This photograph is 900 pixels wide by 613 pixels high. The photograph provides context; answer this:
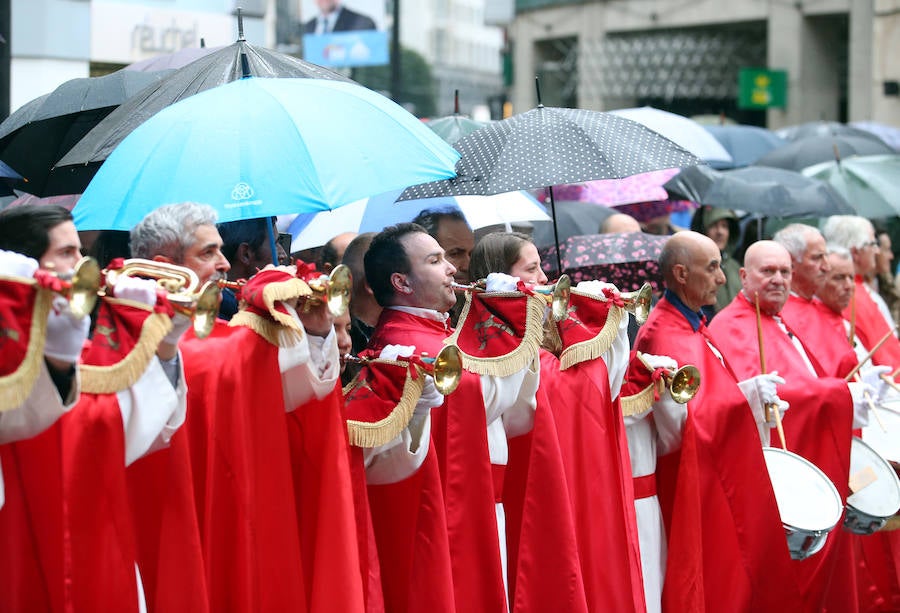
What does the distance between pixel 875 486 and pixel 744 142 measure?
8.36 m

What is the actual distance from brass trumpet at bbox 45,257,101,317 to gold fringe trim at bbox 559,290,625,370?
8.26 ft

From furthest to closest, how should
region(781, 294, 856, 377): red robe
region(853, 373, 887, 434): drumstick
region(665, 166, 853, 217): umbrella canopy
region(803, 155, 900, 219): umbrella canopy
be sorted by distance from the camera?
region(803, 155, 900, 219): umbrella canopy, region(665, 166, 853, 217): umbrella canopy, region(781, 294, 856, 377): red robe, region(853, 373, 887, 434): drumstick

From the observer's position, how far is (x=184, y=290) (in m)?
3.46

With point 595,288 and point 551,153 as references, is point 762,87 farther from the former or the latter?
point 595,288

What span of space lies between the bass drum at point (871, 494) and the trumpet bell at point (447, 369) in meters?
2.60

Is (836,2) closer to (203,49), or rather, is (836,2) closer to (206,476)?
(203,49)

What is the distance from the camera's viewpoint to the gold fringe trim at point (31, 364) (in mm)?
2947

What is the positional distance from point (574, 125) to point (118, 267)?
8.83ft

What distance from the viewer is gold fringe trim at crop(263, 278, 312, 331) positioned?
378 centimetres

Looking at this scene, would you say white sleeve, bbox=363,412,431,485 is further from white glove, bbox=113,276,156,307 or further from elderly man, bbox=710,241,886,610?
elderly man, bbox=710,241,886,610

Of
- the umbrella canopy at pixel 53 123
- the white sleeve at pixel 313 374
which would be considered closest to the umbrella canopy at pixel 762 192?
the umbrella canopy at pixel 53 123

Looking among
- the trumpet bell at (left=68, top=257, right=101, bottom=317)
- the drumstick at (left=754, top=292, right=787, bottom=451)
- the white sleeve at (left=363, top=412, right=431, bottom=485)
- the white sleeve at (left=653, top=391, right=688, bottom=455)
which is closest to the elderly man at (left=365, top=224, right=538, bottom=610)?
the white sleeve at (left=363, top=412, right=431, bottom=485)

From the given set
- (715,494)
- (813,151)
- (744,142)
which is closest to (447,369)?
(715,494)

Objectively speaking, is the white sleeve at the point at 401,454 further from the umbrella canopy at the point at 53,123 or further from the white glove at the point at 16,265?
the umbrella canopy at the point at 53,123
